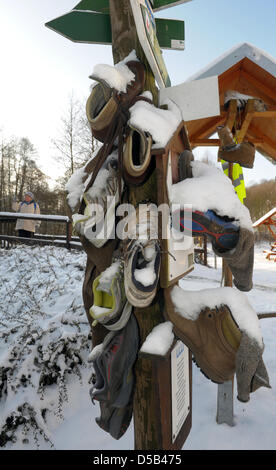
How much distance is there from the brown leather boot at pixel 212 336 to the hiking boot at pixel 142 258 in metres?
0.16

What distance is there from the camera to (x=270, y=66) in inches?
81.5

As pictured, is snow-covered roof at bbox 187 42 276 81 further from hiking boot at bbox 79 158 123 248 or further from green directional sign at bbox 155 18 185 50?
hiking boot at bbox 79 158 123 248

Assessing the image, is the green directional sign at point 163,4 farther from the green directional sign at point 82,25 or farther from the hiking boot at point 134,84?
the hiking boot at point 134,84

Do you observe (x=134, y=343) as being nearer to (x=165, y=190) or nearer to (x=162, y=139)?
(x=165, y=190)

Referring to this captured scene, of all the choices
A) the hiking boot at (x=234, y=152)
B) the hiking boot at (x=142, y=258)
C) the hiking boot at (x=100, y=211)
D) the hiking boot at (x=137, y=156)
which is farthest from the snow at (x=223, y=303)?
the hiking boot at (x=234, y=152)

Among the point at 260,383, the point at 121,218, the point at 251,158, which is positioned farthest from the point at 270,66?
the point at 260,383

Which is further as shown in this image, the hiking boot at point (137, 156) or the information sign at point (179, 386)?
the information sign at point (179, 386)

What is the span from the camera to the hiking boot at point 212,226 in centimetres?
85

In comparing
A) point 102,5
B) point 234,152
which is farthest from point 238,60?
point 102,5

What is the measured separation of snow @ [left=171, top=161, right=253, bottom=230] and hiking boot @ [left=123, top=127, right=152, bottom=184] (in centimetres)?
13

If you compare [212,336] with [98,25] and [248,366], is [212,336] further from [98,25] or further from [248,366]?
[98,25]

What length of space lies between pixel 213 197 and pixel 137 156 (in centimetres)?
29

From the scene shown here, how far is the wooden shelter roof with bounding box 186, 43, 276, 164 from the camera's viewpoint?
204 centimetres

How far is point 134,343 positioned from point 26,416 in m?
2.04
